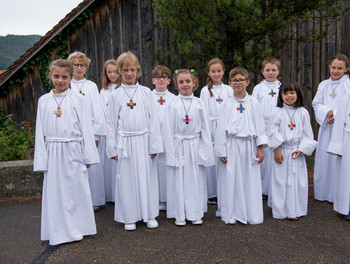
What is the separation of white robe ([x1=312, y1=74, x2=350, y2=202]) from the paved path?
2.21 feet

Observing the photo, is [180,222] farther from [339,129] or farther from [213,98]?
[339,129]

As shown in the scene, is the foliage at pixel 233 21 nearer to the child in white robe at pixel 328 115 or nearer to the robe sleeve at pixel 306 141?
the child in white robe at pixel 328 115

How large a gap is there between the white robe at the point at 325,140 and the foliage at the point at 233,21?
134cm

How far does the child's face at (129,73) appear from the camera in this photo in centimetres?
460

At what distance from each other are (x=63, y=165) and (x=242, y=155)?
2453 millimetres

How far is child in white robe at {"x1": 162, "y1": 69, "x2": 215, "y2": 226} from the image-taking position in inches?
187

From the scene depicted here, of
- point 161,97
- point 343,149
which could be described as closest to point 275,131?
point 343,149

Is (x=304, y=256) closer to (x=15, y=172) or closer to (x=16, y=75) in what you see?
(x=15, y=172)

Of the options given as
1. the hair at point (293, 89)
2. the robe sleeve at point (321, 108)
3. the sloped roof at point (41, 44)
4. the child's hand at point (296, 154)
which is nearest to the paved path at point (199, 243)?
the child's hand at point (296, 154)

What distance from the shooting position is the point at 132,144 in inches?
181

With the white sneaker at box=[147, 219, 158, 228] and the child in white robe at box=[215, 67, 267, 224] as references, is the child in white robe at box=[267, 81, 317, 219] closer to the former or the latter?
the child in white robe at box=[215, 67, 267, 224]

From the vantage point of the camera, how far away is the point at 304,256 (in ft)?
12.1

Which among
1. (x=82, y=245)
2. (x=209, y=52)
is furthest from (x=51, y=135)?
(x=209, y=52)

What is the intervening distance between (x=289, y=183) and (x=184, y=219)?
1.63 metres
